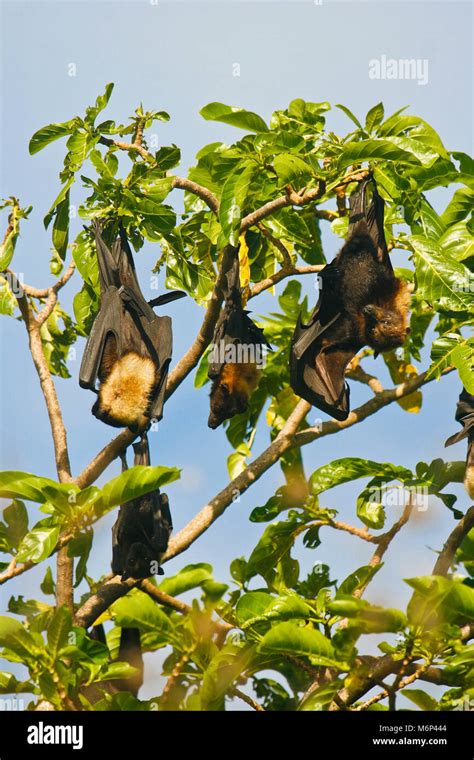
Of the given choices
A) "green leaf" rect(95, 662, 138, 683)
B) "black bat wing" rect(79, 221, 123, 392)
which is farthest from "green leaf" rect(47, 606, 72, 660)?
"black bat wing" rect(79, 221, 123, 392)

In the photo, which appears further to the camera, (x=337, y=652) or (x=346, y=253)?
(x=346, y=253)

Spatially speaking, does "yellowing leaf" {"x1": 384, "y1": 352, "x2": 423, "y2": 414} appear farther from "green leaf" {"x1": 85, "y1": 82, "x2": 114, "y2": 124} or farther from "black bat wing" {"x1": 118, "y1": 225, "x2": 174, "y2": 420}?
"green leaf" {"x1": 85, "y1": 82, "x2": 114, "y2": 124}

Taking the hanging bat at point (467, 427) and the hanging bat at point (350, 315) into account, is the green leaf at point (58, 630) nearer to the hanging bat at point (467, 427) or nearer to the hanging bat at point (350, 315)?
the hanging bat at point (350, 315)

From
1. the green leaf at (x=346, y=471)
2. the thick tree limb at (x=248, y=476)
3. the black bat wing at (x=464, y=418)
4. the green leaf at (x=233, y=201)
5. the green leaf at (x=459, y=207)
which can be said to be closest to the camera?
the green leaf at (x=233, y=201)

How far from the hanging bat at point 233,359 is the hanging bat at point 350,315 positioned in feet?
1.11

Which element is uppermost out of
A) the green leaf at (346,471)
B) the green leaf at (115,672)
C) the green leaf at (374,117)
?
the green leaf at (374,117)

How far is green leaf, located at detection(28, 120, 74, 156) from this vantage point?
5578mm

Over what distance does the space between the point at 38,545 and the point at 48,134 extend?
2.37m

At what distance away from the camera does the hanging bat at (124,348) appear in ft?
20.8

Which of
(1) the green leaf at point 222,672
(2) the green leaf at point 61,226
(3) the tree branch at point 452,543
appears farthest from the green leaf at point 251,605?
(2) the green leaf at point 61,226
